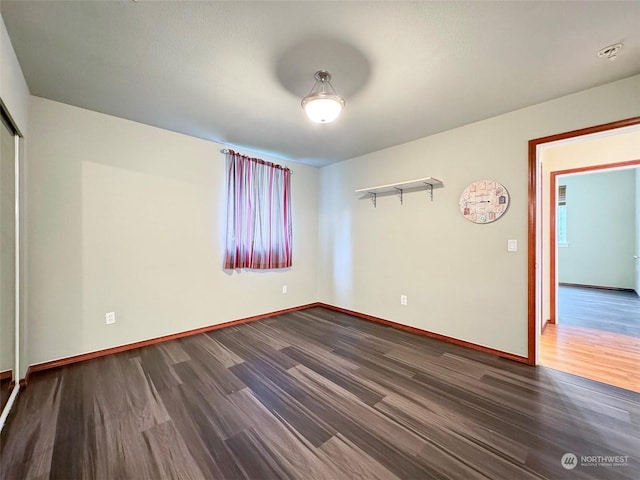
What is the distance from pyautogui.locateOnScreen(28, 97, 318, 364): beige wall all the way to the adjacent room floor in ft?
12.3

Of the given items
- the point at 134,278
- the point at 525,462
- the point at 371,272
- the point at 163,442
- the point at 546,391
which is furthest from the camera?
the point at 371,272

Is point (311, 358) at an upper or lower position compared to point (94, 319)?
lower

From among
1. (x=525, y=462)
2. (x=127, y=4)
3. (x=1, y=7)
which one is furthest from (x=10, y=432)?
(x=525, y=462)

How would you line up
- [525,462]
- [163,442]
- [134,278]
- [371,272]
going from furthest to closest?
[371,272] < [134,278] < [163,442] < [525,462]

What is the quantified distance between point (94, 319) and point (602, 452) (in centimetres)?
406

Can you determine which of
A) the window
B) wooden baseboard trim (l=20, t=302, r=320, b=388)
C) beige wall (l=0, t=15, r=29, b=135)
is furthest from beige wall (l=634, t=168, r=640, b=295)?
beige wall (l=0, t=15, r=29, b=135)

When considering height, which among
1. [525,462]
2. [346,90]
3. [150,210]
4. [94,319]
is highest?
[346,90]

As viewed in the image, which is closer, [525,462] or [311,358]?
[525,462]

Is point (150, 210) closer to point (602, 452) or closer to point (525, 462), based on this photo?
point (525, 462)

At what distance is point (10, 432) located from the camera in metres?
1.61

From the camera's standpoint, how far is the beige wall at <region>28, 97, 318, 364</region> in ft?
7.86

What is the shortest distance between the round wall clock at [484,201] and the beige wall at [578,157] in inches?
32.1
